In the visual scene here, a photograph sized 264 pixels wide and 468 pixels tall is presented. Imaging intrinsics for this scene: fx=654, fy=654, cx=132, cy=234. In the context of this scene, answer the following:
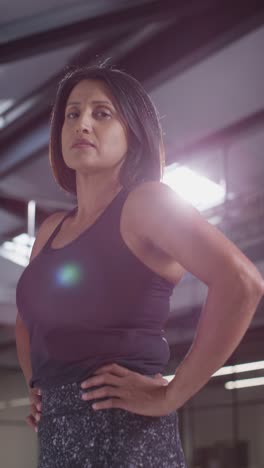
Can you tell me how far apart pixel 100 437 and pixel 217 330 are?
0.23 meters

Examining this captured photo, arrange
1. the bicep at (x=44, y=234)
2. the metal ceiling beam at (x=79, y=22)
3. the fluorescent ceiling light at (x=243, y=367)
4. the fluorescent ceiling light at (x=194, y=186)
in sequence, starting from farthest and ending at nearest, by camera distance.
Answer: the fluorescent ceiling light at (x=243, y=367), the fluorescent ceiling light at (x=194, y=186), the metal ceiling beam at (x=79, y=22), the bicep at (x=44, y=234)

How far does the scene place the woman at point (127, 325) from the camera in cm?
93

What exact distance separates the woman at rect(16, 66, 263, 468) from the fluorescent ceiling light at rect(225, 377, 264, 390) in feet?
26.9

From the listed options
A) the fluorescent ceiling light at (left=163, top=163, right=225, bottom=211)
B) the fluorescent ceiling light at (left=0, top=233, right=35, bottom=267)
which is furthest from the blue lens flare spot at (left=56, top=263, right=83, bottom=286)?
the fluorescent ceiling light at (left=0, top=233, right=35, bottom=267)

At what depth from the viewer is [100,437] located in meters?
0.93

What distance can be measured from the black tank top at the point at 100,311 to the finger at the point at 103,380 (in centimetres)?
2

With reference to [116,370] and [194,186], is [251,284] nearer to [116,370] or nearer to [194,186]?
[116,370]

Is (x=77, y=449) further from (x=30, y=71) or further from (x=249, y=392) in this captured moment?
(x=249, y=392)

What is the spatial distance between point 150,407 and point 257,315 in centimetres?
703

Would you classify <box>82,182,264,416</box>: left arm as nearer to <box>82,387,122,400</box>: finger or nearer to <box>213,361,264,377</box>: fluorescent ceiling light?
<box>82,387,122,400</box>: finger

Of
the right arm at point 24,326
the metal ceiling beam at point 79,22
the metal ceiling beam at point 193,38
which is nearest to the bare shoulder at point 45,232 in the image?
the right arm at point 24,326

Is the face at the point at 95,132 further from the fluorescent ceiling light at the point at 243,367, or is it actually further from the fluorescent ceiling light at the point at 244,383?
the fluorescent ceiling light at the point at 244,383

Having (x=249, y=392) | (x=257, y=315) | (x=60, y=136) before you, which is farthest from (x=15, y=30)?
(x=249, y=392)

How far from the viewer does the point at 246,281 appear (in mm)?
931
